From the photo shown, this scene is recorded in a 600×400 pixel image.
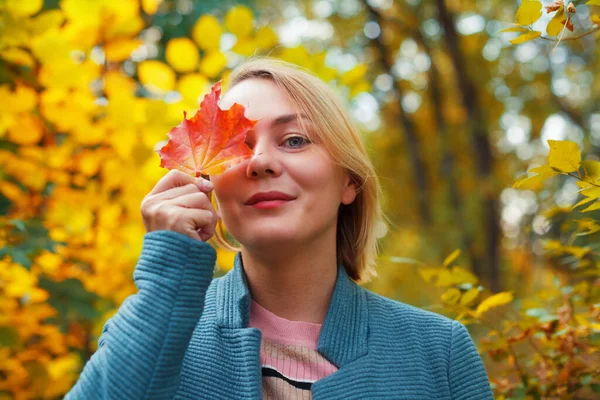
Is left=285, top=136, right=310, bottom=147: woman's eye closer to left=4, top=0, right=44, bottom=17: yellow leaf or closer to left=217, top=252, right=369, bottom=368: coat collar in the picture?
left=217, top=252, right=369, bottom=368: coat collar

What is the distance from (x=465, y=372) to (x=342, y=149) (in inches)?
24.0

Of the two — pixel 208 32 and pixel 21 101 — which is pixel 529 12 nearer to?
pixel 208 32

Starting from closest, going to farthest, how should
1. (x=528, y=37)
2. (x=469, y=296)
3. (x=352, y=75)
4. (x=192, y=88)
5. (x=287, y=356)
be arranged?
(x=528, y=37) → (x=287, y=356) → (x=469, y=296) → (x=192, y=88) → (x=352, y=75)

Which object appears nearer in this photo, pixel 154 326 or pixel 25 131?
pixel 154 326

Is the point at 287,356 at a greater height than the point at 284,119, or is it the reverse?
the point at 284,119

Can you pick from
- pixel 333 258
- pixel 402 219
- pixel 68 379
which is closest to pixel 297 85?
pixel 333 258

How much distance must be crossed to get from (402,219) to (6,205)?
9516 mm

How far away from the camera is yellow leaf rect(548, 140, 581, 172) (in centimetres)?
107

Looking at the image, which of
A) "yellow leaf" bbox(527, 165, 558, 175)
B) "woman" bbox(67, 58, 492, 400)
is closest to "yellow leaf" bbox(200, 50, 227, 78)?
"woman" bbox(67, 58, 492, 400)

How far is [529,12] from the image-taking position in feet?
3.73

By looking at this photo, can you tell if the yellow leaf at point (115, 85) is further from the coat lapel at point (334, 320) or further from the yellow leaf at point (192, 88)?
the coat lapel at point (334, 320)

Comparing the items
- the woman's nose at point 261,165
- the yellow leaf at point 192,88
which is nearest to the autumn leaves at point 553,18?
the woman's nose at point 261,165

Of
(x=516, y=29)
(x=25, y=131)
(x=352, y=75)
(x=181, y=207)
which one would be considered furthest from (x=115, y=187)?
(x=516, y=29)

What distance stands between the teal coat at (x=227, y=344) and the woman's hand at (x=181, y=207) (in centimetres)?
3
